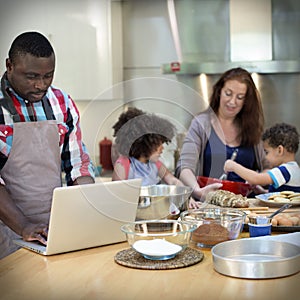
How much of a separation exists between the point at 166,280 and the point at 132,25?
1.43 meters

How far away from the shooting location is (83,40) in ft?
6.78

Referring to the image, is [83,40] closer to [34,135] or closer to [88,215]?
[34,135]

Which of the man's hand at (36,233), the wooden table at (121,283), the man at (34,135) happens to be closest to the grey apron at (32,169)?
the man at (34,135)

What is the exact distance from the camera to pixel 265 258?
85 centimetres

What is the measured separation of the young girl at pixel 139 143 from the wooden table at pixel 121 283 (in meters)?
0.36

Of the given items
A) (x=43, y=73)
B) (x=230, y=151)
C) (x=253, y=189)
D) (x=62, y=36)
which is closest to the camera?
(x=43, y=73)

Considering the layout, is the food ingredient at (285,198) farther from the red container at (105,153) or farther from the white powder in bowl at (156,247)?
the red container at (105,153)

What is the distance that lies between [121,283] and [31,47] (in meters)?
0.58

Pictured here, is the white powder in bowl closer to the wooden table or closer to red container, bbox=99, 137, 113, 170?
the wooden table

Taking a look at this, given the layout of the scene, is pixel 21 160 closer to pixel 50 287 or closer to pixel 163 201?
pixel 163 201

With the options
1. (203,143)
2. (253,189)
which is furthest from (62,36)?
(253,189)

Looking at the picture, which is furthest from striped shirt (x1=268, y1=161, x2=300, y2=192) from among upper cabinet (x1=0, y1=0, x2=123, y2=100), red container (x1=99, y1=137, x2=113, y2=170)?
upper cabinet (x1=0, y1=0, x2=123, y2=100)

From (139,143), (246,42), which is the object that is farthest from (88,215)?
(246,42)

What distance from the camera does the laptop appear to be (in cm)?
91
